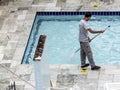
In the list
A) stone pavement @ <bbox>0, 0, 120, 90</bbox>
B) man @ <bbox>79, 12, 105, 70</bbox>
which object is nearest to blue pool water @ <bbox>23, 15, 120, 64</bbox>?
stone pavement @ <bbox>0, 0, 120, 90</bbox>

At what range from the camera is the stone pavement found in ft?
31.0

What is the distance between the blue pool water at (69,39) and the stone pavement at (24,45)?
0.22 meters

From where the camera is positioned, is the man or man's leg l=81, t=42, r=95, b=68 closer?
the man

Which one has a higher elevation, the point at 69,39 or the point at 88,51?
the point at 88,51

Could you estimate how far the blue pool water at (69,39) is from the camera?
10.5 metres

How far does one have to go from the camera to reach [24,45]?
1081 cm

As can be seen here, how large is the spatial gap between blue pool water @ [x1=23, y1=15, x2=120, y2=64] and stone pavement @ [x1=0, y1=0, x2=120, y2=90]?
22cm

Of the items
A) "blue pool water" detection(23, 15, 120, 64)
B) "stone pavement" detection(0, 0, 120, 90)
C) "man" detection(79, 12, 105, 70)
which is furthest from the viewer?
"blue pool water" detection(23, 15, 120, 64)

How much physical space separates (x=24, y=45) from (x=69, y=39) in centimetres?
112

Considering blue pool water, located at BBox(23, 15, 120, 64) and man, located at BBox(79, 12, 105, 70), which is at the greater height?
man, located at BBox(79, 12, 105, 70)

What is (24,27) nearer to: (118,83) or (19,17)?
(19,17)

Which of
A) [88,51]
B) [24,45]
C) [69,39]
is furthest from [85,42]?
[24,45]

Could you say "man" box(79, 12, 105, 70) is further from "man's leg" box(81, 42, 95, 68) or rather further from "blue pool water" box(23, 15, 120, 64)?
"blue pool water" box(23, 15, 120, 64)

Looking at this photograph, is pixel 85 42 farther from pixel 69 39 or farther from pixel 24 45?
pixel 24 45
